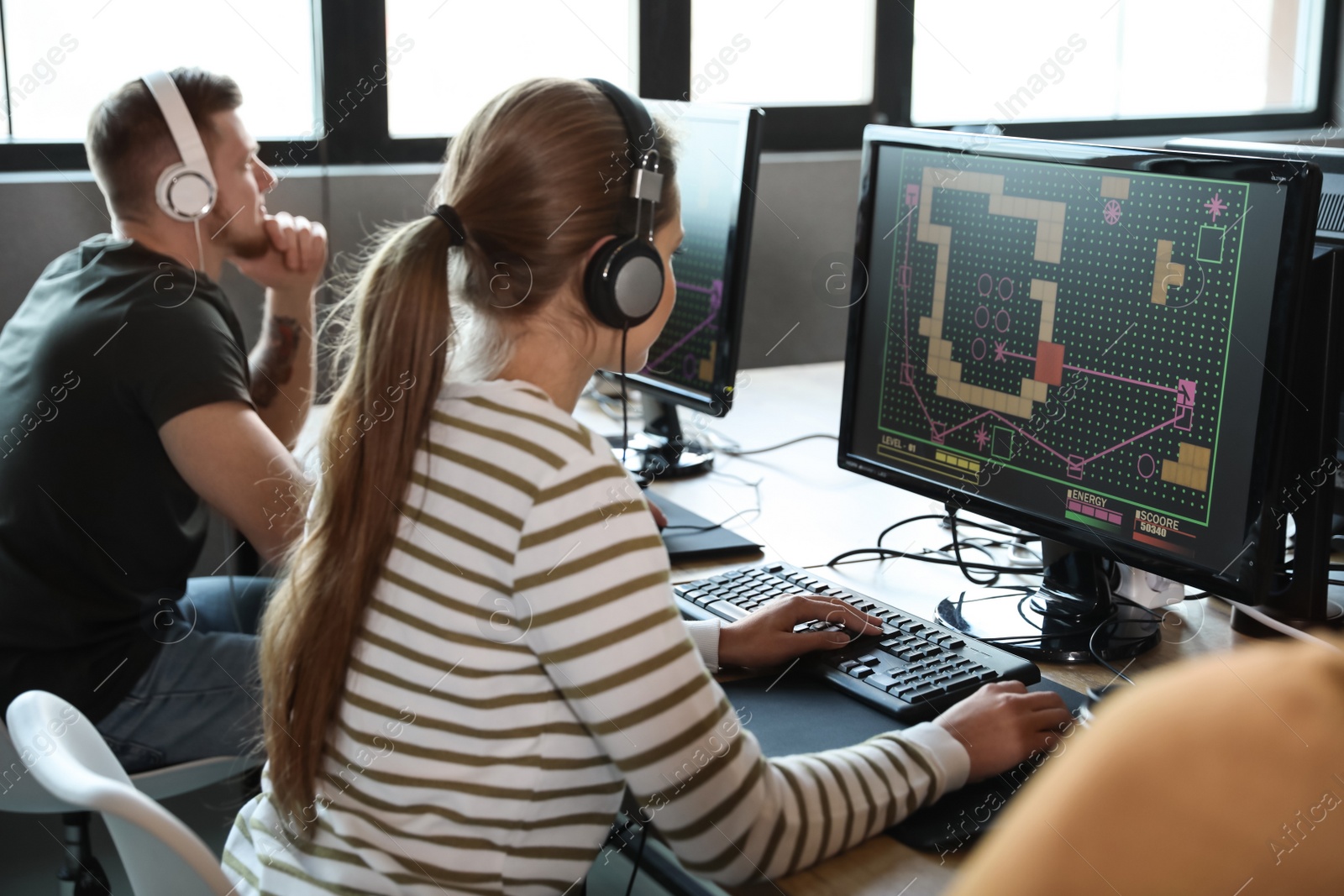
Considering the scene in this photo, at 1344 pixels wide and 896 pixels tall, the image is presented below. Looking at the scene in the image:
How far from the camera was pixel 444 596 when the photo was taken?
908 mm

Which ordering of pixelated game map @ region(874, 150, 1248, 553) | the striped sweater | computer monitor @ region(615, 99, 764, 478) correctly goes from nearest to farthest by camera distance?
the striped sweater → pixelated game map @ region(874, 150, 1248, 553) → computer monitor @ region(615, 99, 764, 478)

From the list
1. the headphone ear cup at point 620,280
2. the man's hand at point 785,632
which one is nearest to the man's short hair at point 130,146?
the headphone ear cup at point 620,280

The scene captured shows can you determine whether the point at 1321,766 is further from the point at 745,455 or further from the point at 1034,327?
the point at 745,455

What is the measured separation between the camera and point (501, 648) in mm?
898

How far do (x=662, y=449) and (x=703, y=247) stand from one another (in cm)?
39

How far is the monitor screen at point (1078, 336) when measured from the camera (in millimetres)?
1054

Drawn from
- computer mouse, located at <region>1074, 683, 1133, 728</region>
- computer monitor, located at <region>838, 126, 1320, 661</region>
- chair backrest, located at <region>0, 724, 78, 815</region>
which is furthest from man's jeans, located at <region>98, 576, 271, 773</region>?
computer mouse, located at <region>1074, 683, 1133, 728</region>

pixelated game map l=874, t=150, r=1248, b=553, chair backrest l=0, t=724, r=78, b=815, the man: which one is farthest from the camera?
the man

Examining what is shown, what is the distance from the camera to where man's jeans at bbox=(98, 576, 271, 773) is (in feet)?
4.97

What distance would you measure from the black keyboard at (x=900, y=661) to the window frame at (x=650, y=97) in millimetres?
1572

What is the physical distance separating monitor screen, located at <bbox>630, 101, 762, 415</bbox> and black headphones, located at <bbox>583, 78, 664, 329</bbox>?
1.76ft

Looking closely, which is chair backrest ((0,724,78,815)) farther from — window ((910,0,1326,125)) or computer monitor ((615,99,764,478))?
window ((910,0,1326,125))

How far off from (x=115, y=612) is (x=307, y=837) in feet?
2.46

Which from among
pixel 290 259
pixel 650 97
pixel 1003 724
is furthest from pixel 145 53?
pixel 1003 724
